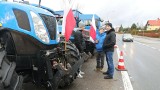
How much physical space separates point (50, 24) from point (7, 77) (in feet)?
7.26

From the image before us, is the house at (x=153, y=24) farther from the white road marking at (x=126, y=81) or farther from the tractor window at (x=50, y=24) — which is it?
the tractor window at (x=50, y=24)

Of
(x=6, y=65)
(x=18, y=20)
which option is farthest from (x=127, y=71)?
(x=6, y=65)

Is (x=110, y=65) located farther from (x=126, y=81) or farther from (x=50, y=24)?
(x=50, y=24)

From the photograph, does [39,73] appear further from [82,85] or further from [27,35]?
[82,85]

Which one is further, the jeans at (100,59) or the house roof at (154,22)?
the house roof at (154,22)

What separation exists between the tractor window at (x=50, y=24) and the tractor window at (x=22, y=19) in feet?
1.70

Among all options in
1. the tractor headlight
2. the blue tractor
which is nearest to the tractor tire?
the blue tractor

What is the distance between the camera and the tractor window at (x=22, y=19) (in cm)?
480

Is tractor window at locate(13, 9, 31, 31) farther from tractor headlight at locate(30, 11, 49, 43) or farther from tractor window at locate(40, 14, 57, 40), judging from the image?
tractor window at locate(40, 14, 57, 40)

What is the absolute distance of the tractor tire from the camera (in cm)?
353

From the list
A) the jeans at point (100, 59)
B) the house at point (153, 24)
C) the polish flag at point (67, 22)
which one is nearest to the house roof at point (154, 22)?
the house at point (153, 24)

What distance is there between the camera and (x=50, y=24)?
18.5 feet

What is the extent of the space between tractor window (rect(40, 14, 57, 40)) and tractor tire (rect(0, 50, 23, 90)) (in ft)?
5.24

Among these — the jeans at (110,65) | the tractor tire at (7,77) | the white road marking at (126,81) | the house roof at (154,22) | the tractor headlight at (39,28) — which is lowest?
the white road marking at (126,81)
